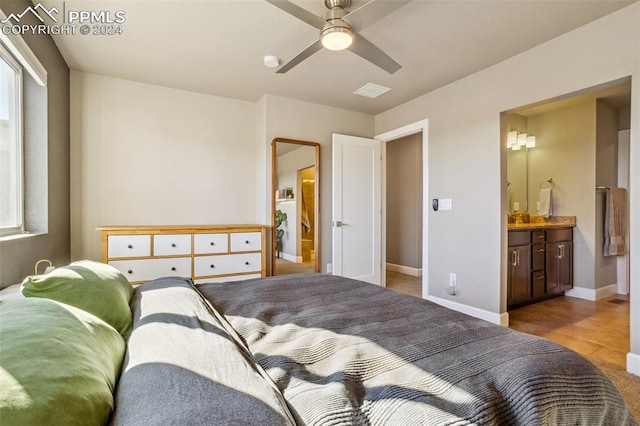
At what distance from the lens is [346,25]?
75.0 inches

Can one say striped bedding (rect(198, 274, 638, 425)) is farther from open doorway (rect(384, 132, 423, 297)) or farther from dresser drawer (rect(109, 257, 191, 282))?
open doorway (rect(384, 132, 423, 297))

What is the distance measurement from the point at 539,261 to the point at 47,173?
4953mm

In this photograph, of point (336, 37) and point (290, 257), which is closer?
point (336, 37)

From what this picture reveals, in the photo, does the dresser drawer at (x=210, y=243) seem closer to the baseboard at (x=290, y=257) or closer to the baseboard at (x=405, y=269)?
the baseboard at (x=290, y=257)

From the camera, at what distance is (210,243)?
3.19 meters

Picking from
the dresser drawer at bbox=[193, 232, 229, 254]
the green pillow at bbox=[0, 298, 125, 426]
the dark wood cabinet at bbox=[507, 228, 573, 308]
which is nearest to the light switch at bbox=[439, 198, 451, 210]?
the dark wood cabinet at bbox=[507, 228, 573, 308]

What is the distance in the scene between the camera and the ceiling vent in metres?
3.46

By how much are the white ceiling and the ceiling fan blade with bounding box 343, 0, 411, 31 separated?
0.34 m

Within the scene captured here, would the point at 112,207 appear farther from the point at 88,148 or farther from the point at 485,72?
the point at 485,72

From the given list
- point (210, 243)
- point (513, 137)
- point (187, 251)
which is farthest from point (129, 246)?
point (513, 137)

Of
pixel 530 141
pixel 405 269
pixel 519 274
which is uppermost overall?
pixel 530 141

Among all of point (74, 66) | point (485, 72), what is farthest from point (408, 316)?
point (74, 66)

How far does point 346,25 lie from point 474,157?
1988 mm

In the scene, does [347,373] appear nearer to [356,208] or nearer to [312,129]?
[356,208]
